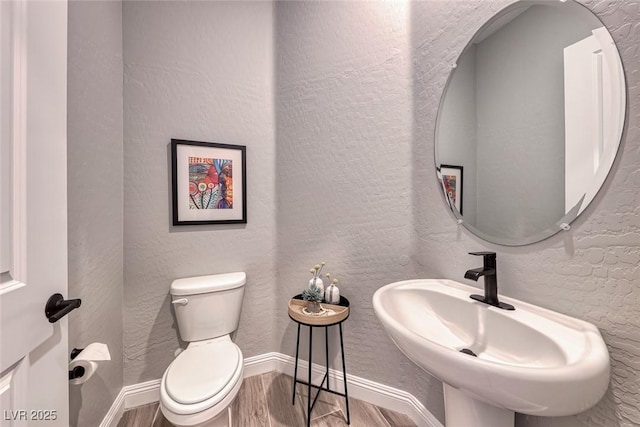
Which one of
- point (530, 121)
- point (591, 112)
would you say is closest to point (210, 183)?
point (530, 121)

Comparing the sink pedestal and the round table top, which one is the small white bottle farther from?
the sink pedestal

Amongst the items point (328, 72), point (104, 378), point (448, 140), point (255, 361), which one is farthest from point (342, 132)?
point (104, 378)

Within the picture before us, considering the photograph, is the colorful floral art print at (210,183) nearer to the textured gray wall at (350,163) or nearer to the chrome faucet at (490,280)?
the textured gray wall at (350,163)

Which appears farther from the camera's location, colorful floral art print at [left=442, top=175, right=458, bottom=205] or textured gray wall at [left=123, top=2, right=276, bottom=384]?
textured gray wall at [left=123, top=2, right=276, bottom=384]

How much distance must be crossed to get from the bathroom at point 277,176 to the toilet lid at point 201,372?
13.3 inches

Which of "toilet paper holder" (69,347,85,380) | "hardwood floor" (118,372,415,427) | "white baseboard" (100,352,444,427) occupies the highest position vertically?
"toilet paper holder" (69,347,85,380)

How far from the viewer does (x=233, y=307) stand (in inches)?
59.3

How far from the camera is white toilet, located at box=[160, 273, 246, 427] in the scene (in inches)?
38.9

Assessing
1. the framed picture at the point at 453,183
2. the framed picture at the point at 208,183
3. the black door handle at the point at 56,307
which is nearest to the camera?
the black door handle at the point at 56,307

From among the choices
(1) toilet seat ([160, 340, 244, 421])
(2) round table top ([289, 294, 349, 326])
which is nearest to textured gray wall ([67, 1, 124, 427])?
(1) toilet seat ([160, 340, 244, 421])

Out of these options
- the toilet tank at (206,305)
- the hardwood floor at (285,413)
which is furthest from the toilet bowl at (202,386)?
the hardwood floor at (285,413)

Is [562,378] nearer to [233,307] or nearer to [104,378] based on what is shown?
[233,307]

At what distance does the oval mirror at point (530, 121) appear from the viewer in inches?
28.8

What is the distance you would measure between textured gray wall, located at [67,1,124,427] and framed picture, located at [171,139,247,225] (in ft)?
0.96
